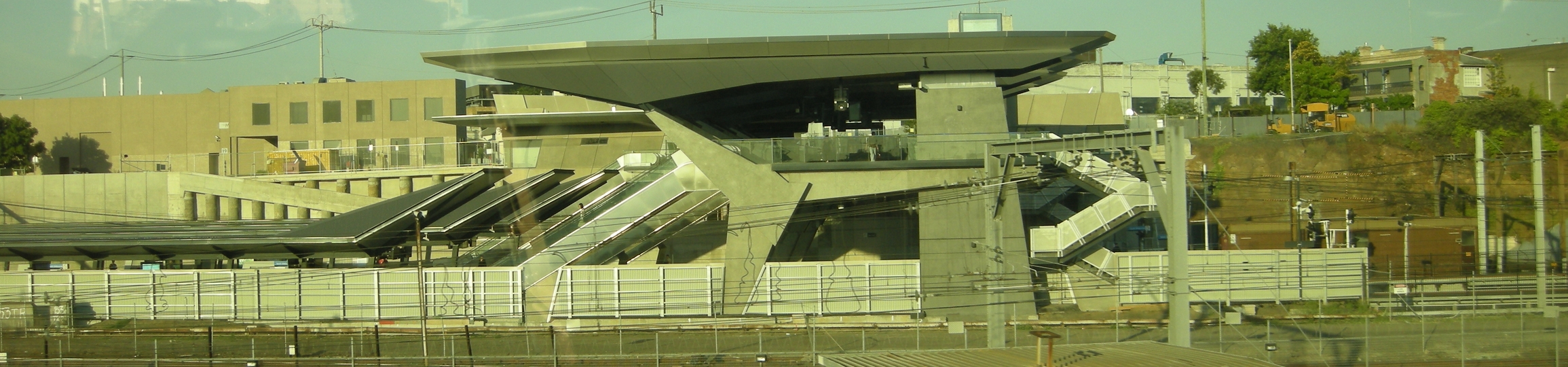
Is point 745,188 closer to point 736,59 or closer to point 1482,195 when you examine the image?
point 736,59

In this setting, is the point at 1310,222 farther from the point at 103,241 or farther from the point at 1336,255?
the point at 103,241

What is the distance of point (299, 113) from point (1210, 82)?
58.3 m

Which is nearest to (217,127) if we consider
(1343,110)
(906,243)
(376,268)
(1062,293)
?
(376,268)

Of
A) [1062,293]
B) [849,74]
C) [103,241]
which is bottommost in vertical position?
[1062,293]

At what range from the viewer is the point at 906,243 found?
137ft

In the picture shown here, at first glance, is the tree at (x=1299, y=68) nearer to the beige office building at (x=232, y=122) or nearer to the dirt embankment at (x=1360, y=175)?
the dirt embankment at (x=1360, y=175)

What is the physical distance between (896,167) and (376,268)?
16867 millimetres

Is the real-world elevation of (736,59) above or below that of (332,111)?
below

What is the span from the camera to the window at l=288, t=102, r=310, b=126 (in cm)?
5938

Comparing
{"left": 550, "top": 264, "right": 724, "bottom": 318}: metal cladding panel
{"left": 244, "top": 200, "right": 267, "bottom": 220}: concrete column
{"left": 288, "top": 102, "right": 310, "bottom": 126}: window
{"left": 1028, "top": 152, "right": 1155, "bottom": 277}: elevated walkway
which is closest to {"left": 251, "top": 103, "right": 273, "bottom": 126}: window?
{"left": 288, "top": 102, "right": 310, "bottom": 126}: window

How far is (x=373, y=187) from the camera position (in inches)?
2010

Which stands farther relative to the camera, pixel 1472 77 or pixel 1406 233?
pixel 1472 77

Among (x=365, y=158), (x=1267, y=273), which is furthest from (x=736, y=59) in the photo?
(x=365, y=158)

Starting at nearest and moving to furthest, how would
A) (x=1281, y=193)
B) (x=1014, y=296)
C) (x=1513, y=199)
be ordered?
1. (x=1014, y=296)
2. (x=1513, y=199)
3. (x=1281, y=193)
